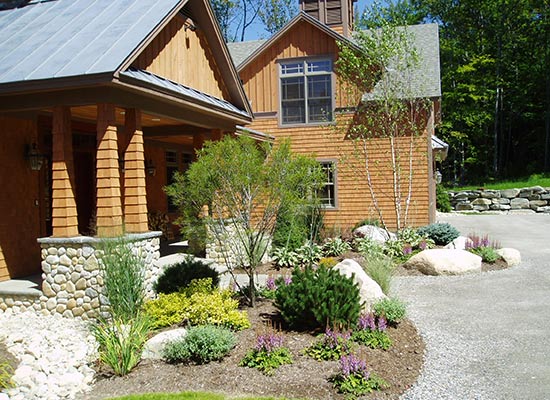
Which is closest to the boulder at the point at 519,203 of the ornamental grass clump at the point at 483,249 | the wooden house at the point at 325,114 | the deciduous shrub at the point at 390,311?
the wooden house at the point at 325,114

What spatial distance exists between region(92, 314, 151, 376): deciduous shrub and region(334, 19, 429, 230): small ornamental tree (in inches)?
360

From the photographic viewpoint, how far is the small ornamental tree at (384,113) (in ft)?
44.6

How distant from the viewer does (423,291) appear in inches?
354

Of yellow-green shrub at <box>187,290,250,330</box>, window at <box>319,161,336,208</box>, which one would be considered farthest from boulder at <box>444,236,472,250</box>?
yellow-green shrub at <box>187,290,250,330</box>

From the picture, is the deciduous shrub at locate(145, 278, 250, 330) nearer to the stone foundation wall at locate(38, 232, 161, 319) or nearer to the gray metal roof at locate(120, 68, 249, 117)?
the stone foundation wall at locate(38, 232, 161, 319)

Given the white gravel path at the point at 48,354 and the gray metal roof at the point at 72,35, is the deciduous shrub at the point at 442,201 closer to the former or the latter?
the gray metal roof at the point at 72,35

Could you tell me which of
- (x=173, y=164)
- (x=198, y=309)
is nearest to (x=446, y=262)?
(x=198, y=309)

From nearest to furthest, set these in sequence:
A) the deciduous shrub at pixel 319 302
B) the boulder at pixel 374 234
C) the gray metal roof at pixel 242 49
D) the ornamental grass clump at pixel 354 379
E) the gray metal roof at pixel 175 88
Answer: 1. the ornamental grass clump at pixel 354 379
2. the deciduous shrub at pixel 319 302
3. the gray metal roof at pixel 175 88
4. the boulder at pixel 374 234
5. the gray metal roof at pixel 242 49

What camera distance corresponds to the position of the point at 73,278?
7273 millimetres

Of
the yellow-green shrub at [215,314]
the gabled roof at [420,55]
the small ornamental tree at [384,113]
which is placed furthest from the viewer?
the gabled roof at [420,55]

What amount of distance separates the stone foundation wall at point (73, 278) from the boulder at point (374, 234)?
7.35 metres

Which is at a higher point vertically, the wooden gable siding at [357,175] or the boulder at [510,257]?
the wooden gable siding at [357,175]

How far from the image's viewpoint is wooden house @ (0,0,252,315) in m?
7.30

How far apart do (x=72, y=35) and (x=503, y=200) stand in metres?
22.6
